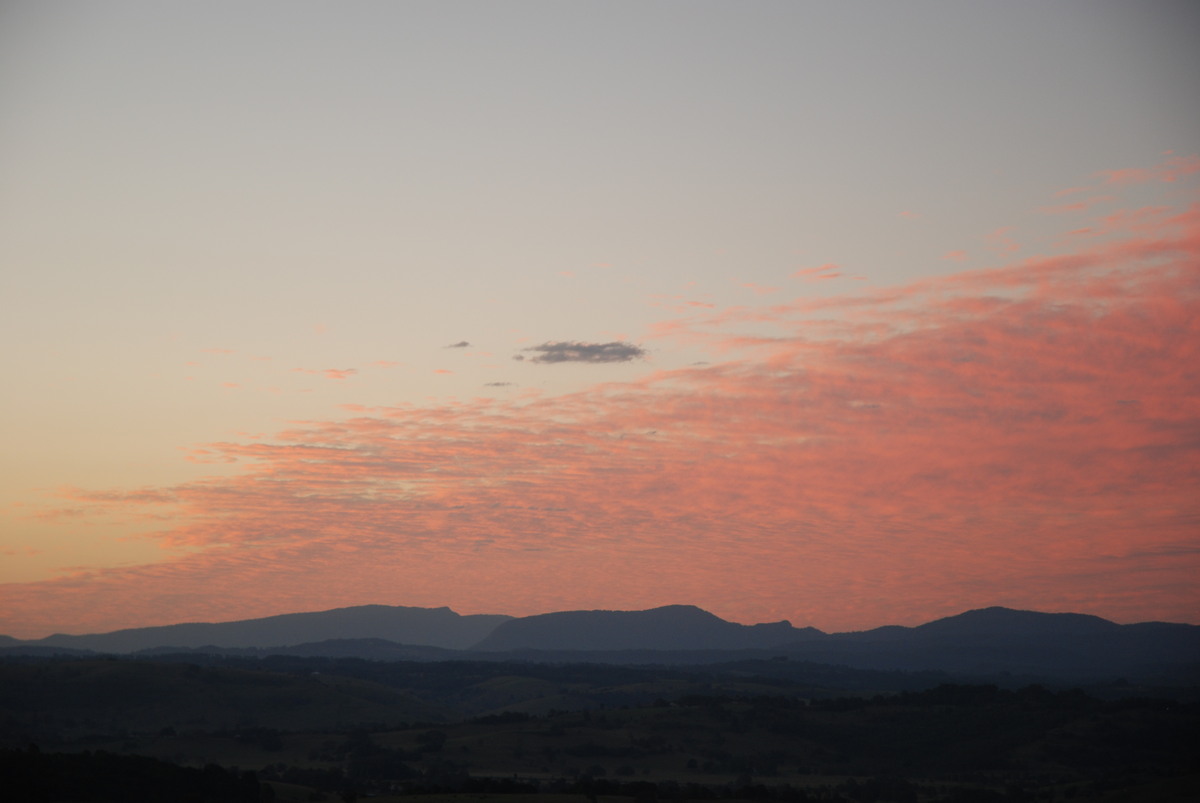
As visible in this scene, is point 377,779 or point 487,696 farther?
point 487,696

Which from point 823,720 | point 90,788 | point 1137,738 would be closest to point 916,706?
point 823,720

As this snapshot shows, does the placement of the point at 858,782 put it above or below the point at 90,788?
below

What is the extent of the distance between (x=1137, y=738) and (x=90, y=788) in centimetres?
8105

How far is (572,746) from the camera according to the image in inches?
3797

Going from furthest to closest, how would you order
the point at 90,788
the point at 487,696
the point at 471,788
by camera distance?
the point at 487,696, the point at 471,788, the point at 90,788

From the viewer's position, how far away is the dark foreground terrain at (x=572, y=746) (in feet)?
181

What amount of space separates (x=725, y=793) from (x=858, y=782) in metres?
23.8

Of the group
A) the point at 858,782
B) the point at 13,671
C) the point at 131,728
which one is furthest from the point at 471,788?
the point at 13,671

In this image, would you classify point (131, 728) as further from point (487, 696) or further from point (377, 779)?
point (487, 696)

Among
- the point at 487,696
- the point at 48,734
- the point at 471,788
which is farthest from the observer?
the point at 487,696

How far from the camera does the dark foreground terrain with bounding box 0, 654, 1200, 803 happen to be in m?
55.2

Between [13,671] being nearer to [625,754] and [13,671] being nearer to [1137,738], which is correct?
[625,754]

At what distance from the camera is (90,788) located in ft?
154

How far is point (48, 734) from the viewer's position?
343ft
